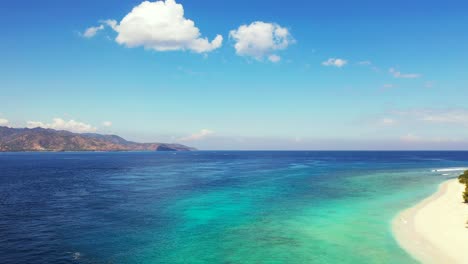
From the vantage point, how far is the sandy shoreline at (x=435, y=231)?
3500 cm

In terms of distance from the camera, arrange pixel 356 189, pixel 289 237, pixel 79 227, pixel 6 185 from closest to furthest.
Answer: pixel 289 237 → pixel 79 227 → pixel 356 189 → pixel 6 185

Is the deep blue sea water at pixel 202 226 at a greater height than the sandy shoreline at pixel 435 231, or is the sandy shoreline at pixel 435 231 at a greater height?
the sandy shoreline at pixel 435 231

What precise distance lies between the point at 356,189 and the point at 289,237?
49.7 m

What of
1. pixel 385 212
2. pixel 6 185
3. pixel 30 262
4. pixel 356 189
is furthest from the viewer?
pixel 6 185

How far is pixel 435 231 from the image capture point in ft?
141

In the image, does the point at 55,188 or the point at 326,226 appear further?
the point at 55,188

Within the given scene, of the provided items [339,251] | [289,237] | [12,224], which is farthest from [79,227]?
[339,251]

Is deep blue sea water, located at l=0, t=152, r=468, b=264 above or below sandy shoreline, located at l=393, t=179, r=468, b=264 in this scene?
below

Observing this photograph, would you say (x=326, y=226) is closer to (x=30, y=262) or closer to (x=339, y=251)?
(x=339, y=251)

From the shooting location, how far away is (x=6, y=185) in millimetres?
94438

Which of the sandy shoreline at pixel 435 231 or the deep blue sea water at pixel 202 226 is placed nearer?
the sandy shoreline at pixel 435 231

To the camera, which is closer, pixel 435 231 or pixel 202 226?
pixel 435 231

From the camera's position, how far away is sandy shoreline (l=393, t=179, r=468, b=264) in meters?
35.0

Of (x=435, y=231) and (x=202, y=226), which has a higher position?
(x=435, y=231)
